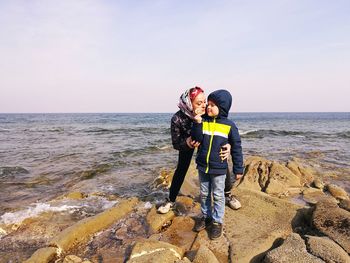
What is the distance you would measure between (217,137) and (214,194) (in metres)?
0.78

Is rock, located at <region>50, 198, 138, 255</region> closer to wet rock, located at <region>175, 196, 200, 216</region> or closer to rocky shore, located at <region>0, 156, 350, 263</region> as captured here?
rocky shore, located at <region>0, 156, 350, 263</region>

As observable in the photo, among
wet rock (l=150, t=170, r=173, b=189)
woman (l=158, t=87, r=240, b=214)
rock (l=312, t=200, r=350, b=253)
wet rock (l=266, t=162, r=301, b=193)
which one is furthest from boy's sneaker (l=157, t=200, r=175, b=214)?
wet rock (l=266, t=162, r=301, b=193)

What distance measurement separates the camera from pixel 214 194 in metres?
3.78

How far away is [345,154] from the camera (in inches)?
478

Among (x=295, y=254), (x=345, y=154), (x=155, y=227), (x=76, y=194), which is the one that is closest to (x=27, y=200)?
(x=76, y=194)

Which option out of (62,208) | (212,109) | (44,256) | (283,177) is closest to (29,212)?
(62,208)

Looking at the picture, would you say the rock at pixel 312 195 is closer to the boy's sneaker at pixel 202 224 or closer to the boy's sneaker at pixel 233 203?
the boy's sneaker at pixel 233 203

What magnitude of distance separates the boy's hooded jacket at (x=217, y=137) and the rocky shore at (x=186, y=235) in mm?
892

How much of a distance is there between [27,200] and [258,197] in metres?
4.96

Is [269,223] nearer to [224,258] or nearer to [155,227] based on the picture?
[224,258]

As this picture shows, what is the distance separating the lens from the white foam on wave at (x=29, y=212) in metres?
4.95

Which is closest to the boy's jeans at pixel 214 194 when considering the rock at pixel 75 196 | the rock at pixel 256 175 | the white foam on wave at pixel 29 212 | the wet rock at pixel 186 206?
the wet rock at pixel 186 206

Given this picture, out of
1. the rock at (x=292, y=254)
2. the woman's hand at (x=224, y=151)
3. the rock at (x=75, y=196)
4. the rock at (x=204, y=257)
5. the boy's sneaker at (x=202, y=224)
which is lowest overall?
the rock at (x=75, y=196)

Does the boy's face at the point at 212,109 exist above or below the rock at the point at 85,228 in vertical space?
above
